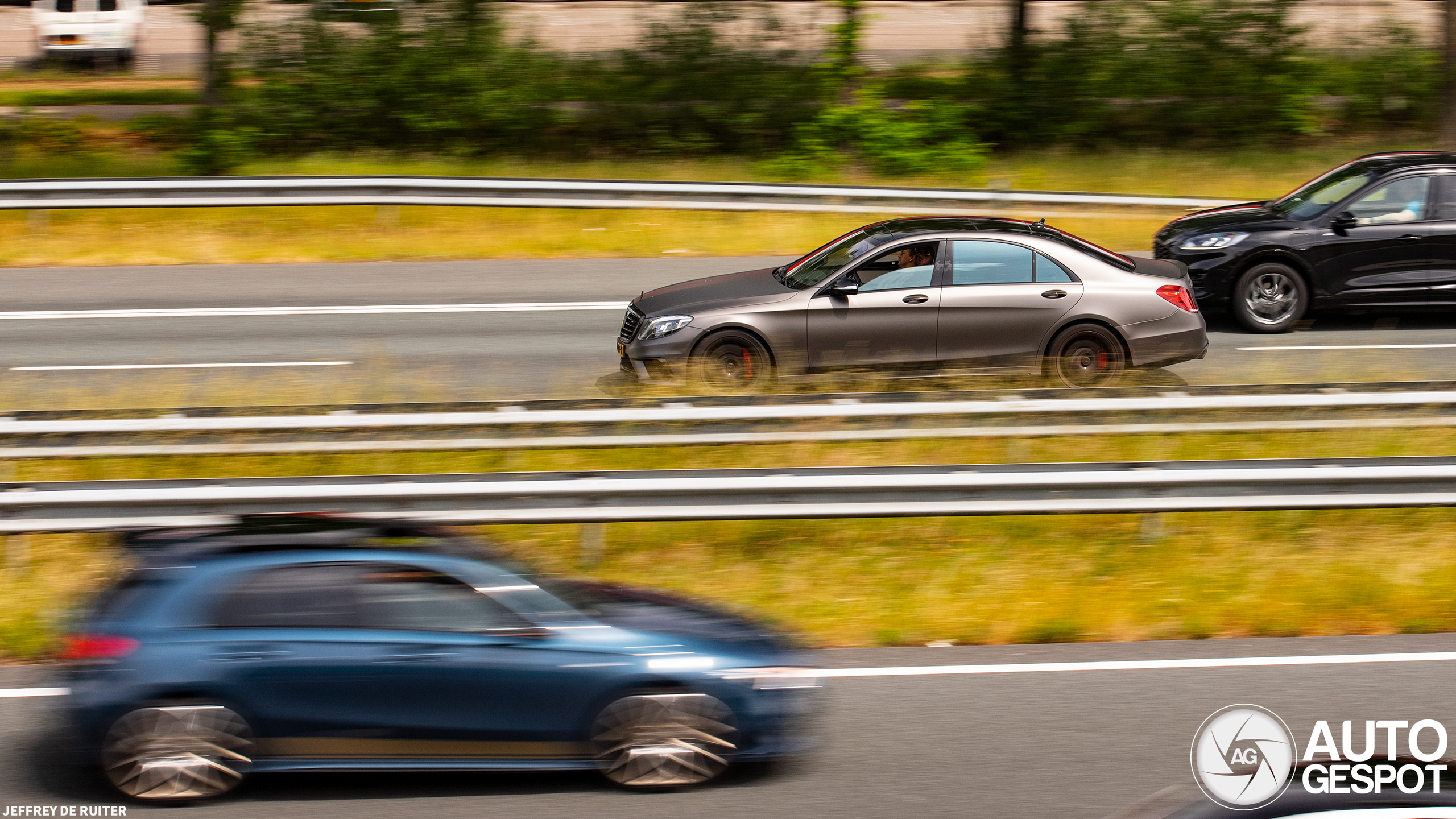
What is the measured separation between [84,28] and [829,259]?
22.7m

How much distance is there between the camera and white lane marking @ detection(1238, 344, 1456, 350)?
12.7m

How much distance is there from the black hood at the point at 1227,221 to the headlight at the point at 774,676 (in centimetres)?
945

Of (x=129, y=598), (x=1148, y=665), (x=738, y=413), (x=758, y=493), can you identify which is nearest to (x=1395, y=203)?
(x=738, y=413)

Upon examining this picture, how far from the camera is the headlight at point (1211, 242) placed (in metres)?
13.3

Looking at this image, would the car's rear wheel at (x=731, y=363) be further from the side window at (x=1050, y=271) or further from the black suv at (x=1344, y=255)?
the black suv at (x=1344, y=255)

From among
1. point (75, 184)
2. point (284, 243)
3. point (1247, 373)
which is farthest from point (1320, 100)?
point (75, 184)

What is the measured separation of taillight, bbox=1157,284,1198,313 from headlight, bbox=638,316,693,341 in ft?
12.7

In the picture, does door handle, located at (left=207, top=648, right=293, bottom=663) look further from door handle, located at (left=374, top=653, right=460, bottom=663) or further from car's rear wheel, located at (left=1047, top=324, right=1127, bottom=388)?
car's rear wheel, located at (left=1047, top=324, right=1127, bottom=388)

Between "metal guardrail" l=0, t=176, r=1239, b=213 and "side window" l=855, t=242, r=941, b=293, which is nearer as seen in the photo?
"side window" l=855, t=242, r=941, b=293

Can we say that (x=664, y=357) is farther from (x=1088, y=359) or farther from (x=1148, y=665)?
(x=1148, y=665)

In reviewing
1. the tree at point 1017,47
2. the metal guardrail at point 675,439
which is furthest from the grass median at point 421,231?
the metal guardrail at point 675,439

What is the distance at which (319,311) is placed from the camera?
45.4ft
